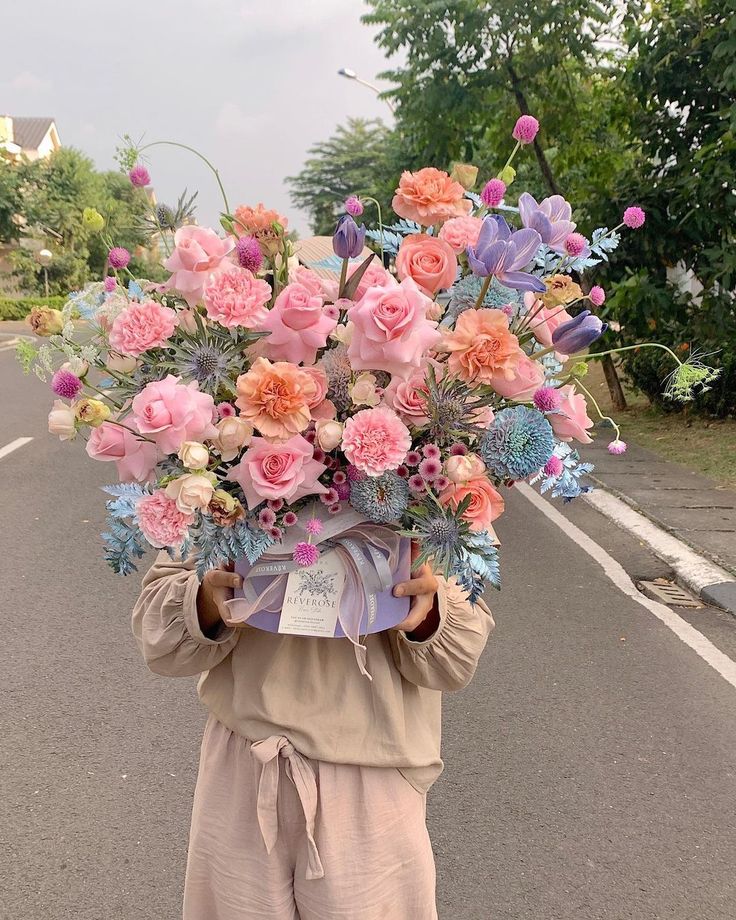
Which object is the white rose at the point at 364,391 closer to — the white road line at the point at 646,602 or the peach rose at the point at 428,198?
the peach rose at the point at 428,198

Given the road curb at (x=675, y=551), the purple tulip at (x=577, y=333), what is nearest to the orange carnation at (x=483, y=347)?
the purple tulip at (x=577, y=333)

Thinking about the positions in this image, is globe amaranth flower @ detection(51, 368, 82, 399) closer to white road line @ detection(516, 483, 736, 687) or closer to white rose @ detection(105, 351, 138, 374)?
white rose @ detection(105, 351, 138, 374)

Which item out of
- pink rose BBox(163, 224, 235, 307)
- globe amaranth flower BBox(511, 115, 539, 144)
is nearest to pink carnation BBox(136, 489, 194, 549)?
pink rose BBox(163, 224, 235, 307)

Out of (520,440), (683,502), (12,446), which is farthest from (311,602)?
(12,446)

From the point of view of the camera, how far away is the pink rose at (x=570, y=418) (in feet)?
4.75

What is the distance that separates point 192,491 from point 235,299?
287mm

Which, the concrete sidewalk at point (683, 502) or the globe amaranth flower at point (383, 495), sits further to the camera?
the concrete sidewalk at point (683, 502)

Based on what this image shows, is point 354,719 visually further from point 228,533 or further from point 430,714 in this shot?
point 228,533

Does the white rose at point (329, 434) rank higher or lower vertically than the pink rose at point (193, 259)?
lower

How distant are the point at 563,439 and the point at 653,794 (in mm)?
2274

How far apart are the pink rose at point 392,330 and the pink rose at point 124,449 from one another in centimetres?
36

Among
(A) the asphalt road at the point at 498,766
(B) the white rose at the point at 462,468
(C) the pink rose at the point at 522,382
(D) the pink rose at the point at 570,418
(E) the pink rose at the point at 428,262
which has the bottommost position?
(A) the asphalt road at the point at 498,766

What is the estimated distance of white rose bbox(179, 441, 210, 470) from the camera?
124 cm

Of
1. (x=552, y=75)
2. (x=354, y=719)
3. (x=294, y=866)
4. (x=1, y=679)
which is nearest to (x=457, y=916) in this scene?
(x=294, y=866)
